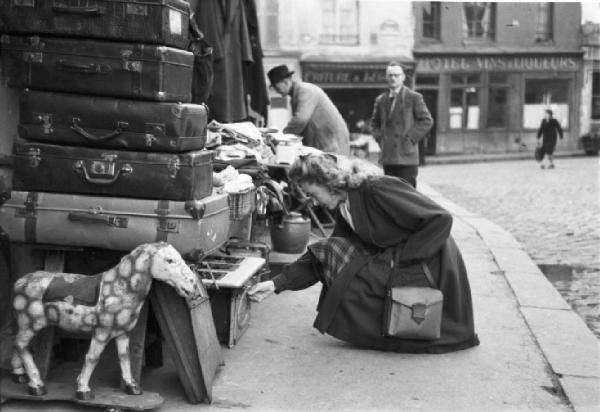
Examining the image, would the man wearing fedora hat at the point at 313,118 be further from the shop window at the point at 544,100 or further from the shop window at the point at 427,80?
the shop window at the point at 544,100

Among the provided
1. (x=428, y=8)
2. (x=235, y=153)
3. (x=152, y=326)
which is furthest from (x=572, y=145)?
(x=152, y=326)

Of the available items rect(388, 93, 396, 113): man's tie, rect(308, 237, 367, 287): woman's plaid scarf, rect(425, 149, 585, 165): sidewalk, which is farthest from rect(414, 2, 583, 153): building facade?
rect(308, 237, 367, 287): woman's plaid scarf

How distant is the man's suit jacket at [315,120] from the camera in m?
8.55

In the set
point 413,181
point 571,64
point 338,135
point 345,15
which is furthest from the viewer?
point 571,64

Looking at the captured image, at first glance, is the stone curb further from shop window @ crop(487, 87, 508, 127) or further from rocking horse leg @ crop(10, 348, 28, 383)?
shop window @ crop(487, 87, 508, 127)

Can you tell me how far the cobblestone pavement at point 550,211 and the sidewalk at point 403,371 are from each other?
785 mm

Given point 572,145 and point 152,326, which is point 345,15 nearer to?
point 572,145

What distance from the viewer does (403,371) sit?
4.43 metres

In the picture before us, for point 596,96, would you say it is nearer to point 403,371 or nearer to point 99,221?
point 403,371

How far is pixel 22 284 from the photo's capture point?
12.1ft

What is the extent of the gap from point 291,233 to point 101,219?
3438 mm

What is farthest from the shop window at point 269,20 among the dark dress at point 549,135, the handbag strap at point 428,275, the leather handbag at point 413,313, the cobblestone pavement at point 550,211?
the leather handbag at point 413,313

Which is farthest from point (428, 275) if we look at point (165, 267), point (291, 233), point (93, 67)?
point (291, 233)

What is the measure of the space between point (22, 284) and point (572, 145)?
3028cm
